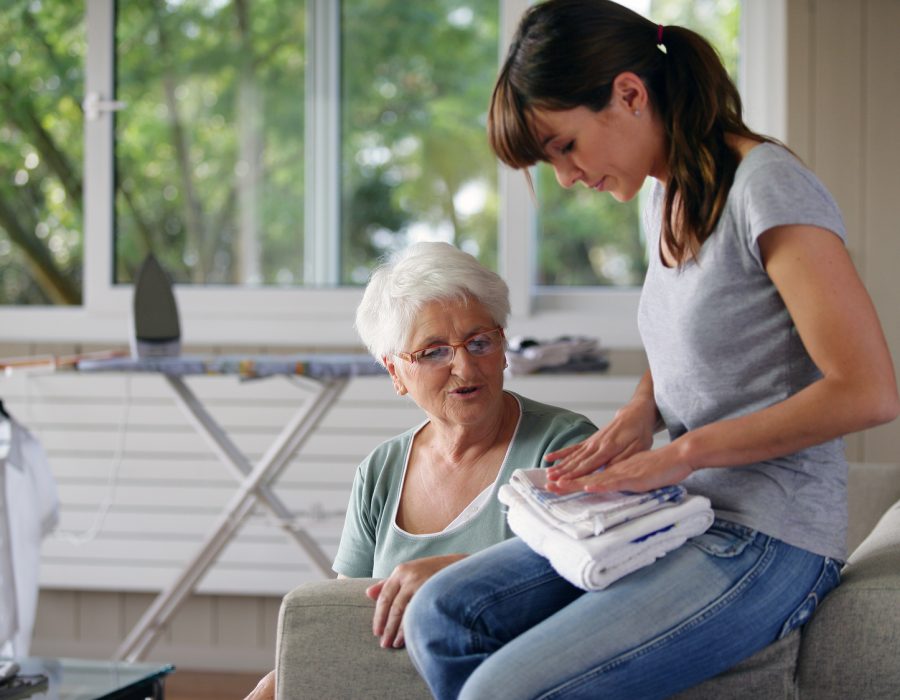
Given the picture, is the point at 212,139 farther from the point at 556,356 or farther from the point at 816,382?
the point at 816,382

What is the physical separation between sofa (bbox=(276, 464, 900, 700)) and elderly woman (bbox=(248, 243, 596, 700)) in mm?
223

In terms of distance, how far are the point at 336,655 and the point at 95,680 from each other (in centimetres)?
87

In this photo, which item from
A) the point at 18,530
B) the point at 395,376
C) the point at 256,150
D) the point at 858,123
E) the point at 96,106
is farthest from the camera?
the point at 256,150

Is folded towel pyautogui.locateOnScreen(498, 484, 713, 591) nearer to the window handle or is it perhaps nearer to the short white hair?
the short white hair

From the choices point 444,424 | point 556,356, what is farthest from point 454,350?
point 556,356

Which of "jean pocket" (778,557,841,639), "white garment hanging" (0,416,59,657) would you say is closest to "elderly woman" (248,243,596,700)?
"jean pocket" (778,557,841,639)

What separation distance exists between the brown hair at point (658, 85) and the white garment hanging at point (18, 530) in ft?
6.32

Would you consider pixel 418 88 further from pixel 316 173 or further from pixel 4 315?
pixel 4 315

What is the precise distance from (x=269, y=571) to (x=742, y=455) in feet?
7.73

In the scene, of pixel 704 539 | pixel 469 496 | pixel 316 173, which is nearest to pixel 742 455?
pixel 704 539

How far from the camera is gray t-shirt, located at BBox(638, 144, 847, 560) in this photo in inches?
54.2

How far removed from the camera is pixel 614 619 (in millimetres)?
1330

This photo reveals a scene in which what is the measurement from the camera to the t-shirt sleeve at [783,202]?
134 cm

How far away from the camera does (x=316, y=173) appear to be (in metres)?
3.77
